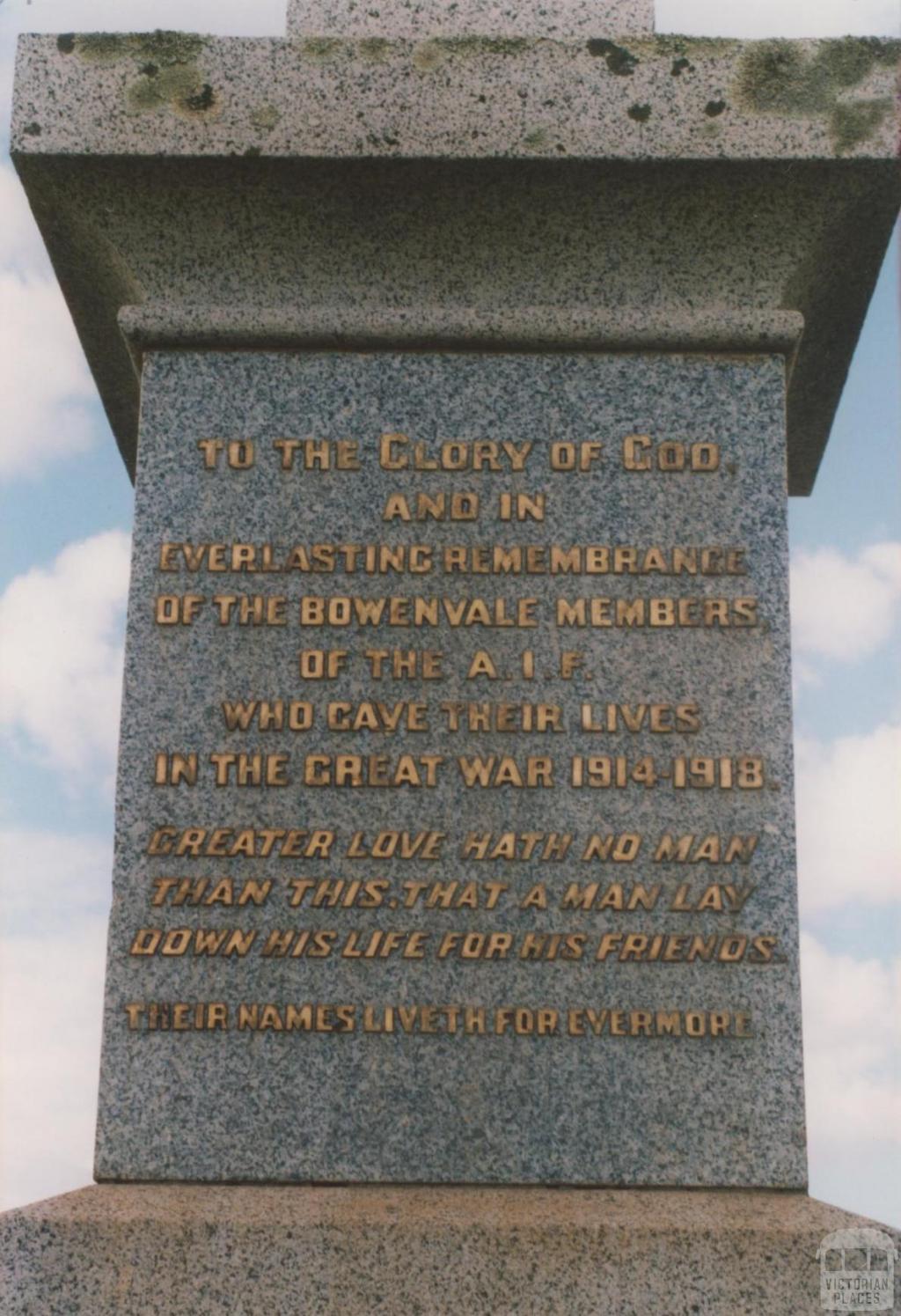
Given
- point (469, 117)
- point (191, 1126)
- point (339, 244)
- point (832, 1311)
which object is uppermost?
point (469, 117)

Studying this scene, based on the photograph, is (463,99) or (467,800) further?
(463,99)

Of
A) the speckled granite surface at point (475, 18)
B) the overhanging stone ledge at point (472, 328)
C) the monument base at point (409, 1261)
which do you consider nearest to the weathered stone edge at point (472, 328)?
the overhanging stone ledge at point (472, 328)

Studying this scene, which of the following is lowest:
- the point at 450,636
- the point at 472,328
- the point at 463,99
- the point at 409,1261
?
the point at 409,1261

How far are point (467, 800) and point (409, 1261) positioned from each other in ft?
3.94

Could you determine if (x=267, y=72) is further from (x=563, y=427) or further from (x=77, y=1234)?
(x=77, y=1234)

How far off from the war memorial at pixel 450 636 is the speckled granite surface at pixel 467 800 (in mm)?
12

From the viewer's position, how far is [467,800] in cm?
411

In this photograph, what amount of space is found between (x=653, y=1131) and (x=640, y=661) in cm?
127

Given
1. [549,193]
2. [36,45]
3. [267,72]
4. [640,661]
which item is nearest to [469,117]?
[549,193]

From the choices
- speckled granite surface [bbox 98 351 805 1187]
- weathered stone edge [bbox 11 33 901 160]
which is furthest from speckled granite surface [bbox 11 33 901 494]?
speckled granite surface [bbox 98 351 805 1187]

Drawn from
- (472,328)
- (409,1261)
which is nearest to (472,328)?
(472,328)

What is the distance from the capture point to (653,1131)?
152 inches

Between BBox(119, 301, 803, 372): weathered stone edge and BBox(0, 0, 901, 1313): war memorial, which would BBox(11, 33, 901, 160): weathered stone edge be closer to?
BBox(0, 0, 901, 1313): war memorial

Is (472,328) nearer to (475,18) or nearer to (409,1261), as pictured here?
(475,18)
